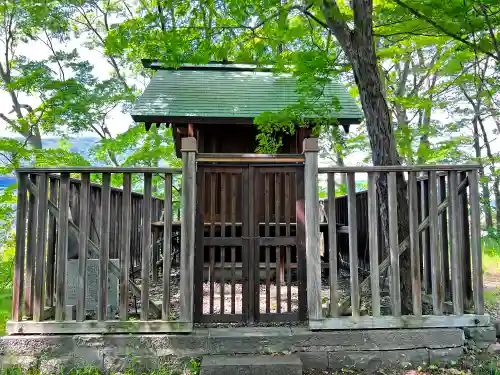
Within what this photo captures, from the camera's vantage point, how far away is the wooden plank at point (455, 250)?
4.10m

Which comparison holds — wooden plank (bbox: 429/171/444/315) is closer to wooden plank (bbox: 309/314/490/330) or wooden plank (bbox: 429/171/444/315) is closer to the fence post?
wooden plank (bbox: 309/314/490/330)

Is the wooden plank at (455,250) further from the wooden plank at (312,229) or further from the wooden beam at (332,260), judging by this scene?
the wooden beam at (332,260)

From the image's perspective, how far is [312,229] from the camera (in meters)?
4.08

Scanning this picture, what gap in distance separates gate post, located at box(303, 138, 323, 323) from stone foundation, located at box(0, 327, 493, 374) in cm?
34

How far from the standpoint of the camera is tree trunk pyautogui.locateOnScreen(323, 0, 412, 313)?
14.8 feet

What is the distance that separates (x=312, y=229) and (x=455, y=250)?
1676 mm

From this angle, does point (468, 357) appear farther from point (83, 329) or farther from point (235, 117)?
point (235, 117)

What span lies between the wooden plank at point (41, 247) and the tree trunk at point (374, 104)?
3.99 meters

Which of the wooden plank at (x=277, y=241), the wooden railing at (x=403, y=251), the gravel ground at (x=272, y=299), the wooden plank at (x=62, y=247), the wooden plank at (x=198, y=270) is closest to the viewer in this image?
the wooden plank at (x=62, y=247)

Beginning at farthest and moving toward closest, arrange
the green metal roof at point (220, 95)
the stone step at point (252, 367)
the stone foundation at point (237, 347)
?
the green metal roof at point (220, 95), the stone foundation at point (237, 347), the stone step at point (252, 367)

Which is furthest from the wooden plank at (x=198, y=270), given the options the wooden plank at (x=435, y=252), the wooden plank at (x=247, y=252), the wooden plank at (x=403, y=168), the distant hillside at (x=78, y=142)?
the distant hillside at (x=78, y=142)

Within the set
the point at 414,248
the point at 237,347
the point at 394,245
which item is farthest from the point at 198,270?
the point at 414,248

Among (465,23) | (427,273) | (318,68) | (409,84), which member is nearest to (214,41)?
(318,68)

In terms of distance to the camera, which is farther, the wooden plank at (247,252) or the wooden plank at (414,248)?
the wooden plank at (247,252)
